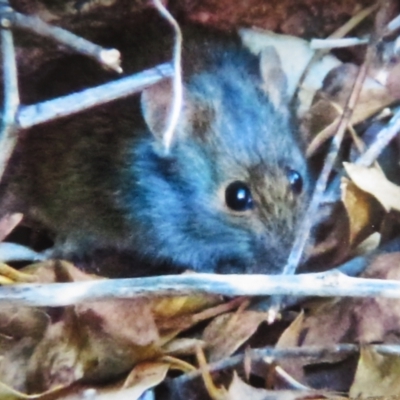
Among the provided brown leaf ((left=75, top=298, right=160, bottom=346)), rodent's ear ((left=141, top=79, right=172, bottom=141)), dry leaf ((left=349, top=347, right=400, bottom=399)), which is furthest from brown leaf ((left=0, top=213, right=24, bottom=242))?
dry leaf ((left=349, top=347, right=400, bottom=399))

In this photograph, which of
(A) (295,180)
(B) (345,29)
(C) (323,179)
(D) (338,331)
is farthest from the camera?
(B) (345,29)

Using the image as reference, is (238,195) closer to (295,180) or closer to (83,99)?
(295,180)

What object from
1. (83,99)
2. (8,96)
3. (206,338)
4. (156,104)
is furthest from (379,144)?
(8,96)

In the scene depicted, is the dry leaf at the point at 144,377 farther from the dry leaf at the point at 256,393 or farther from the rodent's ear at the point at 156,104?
the rodent's ear at the point at 156,104

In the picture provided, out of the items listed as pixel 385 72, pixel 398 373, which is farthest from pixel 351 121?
pixel 398 373

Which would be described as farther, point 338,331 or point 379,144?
point 379,144
